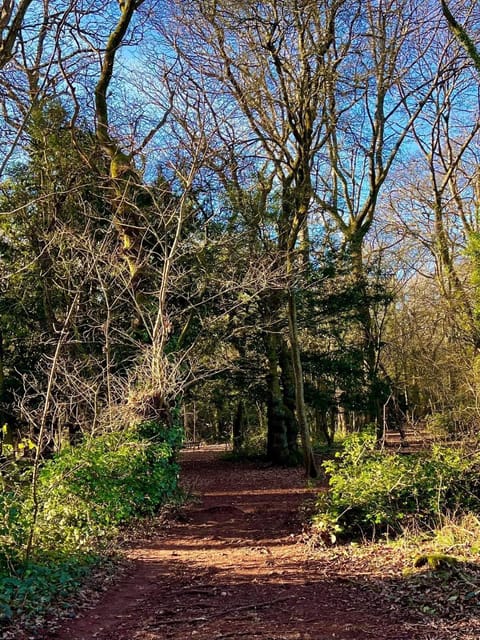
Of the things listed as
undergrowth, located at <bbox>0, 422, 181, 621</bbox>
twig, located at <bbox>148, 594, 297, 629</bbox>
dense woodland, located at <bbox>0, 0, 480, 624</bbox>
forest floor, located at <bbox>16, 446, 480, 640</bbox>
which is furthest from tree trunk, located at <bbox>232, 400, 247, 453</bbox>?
twig, located at <bbox>148, 594, 297, 629</bbox>

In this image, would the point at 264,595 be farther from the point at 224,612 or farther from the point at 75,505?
the point at 75,505

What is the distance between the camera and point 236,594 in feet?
17.5

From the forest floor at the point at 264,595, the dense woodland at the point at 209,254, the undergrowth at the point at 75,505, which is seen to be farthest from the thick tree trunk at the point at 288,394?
the forest floor at the point at 264,595

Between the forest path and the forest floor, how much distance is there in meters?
0.01

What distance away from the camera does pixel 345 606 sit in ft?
15.9

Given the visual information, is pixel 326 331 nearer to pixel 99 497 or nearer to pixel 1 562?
pixel 99 497

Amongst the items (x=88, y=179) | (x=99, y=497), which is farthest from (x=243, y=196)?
(x=99, y=497)

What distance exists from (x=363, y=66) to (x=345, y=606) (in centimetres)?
1241

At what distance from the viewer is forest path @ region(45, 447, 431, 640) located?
4285mm

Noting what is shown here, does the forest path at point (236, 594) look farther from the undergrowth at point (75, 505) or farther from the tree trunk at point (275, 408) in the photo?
the tree trunk at point (275, 408)

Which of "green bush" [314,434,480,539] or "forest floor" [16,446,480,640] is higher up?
"green bush" [314,434,480,539]

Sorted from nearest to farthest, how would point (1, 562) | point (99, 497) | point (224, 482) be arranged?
point (1, 562) < point (99, 497) < point (224, 482)

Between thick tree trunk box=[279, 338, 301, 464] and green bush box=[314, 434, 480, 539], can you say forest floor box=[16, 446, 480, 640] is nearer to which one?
green bush box=[314, 434, 480, 539]

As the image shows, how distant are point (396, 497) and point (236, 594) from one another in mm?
2931
